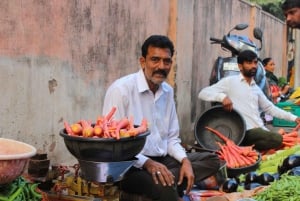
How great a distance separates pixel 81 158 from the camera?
3.42 m

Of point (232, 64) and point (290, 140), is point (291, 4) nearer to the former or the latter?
point (290, 140)

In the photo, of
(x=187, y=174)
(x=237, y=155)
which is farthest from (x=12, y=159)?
(x=237, y=155)

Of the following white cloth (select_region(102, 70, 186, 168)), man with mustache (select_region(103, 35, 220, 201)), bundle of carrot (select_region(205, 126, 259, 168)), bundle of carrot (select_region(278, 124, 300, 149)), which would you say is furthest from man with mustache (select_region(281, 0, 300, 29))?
bundle of carrot (select_region(278, 124, 300, 149))

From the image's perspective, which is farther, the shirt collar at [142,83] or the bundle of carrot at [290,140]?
the bundle of carrot at [290,140]

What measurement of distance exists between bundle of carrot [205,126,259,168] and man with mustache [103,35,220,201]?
1.47m

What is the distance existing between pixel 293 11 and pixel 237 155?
2.35m

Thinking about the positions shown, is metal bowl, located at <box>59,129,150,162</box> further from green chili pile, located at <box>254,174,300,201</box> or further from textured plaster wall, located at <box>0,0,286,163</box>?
textured plaster wall, located at <box>0,0,286,163</box>

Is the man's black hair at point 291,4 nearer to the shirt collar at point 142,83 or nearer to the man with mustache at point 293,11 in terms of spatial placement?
the man with mustache at point 293,11

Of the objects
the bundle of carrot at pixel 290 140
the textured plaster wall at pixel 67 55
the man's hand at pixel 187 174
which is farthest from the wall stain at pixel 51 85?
the bundle of carrot at pixel 290 140

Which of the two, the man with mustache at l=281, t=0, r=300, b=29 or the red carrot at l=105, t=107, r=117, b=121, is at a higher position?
the man with mustache at l=281, t=0, r=300, b=29

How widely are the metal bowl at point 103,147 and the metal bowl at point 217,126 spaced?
345 cm

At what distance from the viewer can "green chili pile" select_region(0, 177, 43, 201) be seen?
3158 mm

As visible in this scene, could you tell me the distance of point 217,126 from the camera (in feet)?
22.8

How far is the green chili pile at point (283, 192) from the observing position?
12.1 ft
